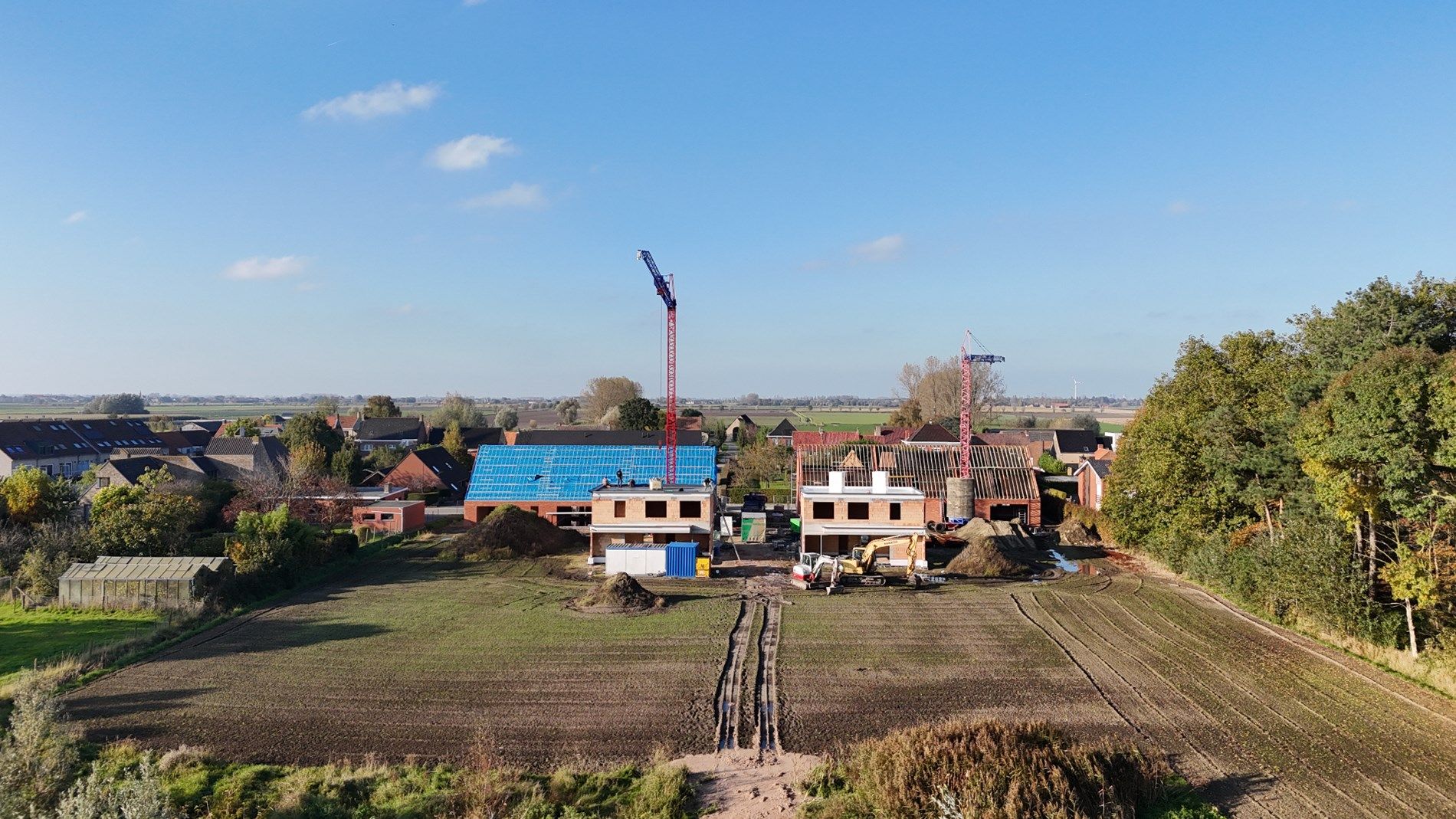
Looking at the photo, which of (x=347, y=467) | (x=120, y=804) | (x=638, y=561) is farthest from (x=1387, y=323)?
(x=347, y=467)

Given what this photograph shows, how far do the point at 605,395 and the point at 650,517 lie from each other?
9181 centimetres

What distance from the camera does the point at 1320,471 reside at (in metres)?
25.4

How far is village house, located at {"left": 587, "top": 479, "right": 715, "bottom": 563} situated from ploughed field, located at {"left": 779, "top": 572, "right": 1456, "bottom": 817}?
34.3 ft

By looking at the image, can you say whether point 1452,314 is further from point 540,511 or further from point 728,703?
point 540,511

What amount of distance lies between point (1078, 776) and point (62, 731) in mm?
22778

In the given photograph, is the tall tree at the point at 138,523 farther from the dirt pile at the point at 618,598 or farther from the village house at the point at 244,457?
the village house at the point at 244,457

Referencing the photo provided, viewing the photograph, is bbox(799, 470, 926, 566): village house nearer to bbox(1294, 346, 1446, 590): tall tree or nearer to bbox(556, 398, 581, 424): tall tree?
bbox(1294, 346, 1446, 590): tall tree

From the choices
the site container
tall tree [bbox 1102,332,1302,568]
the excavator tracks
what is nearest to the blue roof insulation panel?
the site container

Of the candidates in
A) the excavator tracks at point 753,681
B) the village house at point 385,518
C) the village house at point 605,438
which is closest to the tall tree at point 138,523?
the village house at point 385,518

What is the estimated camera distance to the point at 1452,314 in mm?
30484

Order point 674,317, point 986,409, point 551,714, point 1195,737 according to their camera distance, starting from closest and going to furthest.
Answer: point 1195,737 → point 551,714 → point 674,317 → point 986,409

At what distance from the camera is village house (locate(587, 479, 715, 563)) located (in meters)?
42.8

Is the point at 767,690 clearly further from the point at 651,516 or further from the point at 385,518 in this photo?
the point at 385,518

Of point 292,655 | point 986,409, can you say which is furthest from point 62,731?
point 986,409
